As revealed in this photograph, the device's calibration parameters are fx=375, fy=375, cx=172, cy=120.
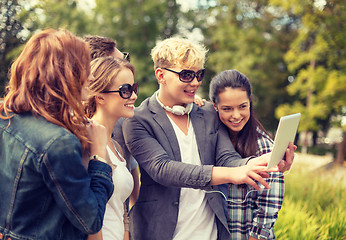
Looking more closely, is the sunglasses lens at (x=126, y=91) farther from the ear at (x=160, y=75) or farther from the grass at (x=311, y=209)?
the grass at (x=311, y=209)

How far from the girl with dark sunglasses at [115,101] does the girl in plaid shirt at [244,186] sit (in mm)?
724

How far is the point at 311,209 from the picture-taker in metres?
6.05

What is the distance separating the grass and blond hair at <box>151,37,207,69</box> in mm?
2648

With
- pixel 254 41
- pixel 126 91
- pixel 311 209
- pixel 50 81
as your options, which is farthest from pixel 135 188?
pixel 254 41

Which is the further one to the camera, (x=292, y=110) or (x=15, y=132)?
(x=292, y=110)

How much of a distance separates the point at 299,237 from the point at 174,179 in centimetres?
277

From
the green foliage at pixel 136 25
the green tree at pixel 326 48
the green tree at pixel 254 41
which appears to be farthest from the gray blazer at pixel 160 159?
the green foliage at pixel 136 25

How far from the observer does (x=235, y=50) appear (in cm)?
2581

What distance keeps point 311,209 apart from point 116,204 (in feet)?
15.5

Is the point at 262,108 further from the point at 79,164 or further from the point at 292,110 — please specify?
the point at 79,164

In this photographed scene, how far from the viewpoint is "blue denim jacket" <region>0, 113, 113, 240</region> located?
155 centimetres

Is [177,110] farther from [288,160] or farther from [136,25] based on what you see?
[136,25]

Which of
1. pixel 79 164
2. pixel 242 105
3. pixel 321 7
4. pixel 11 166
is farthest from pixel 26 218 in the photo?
pixel 321 7

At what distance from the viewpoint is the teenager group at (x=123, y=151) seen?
1599mm
